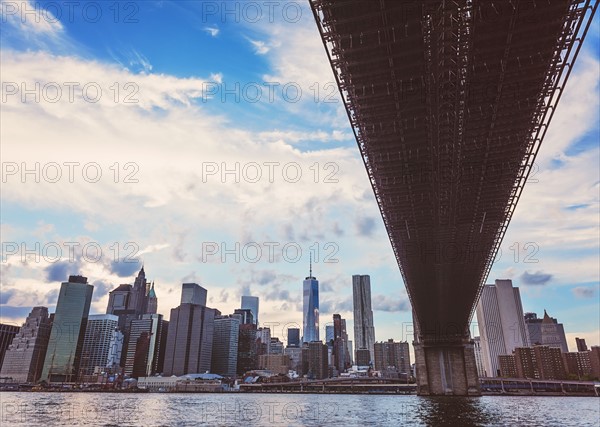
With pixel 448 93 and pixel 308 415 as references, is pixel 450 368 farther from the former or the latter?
pixel 448 93

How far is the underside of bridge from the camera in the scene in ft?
52.5

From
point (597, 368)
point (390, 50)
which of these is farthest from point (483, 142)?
point (597, 368)

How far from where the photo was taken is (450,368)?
72.6 m

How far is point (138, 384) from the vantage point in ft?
603

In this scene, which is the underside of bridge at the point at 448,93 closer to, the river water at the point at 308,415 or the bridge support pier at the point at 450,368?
the river water at the point at 308,415

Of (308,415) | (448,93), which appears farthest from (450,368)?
(448,93)

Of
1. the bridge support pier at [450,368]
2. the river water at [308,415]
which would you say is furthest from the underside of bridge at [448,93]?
the bridge support pier at [450,368]

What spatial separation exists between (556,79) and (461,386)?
64815 mm

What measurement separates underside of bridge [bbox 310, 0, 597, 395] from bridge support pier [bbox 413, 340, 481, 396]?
4401cm

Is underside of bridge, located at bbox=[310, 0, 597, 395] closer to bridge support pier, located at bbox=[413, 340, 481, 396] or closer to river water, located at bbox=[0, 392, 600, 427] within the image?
river water, located at bbox=[0, 392, 600, 427]

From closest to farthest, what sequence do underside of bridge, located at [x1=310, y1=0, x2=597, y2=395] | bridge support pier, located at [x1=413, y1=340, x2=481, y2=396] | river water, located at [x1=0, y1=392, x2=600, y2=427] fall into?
underside of bridge, located at [x1=310, y1=0, x2=597, y2=395] < river water, located at [x1=0, y1=392, x2=600, y2=427] < bridge support pier, located at [x1=413, y1=340, x2=481, y2=396]

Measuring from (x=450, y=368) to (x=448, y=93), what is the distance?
63.5 m

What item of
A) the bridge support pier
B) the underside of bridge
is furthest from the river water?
the underside of bridge

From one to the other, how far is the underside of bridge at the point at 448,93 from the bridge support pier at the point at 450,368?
144ft
